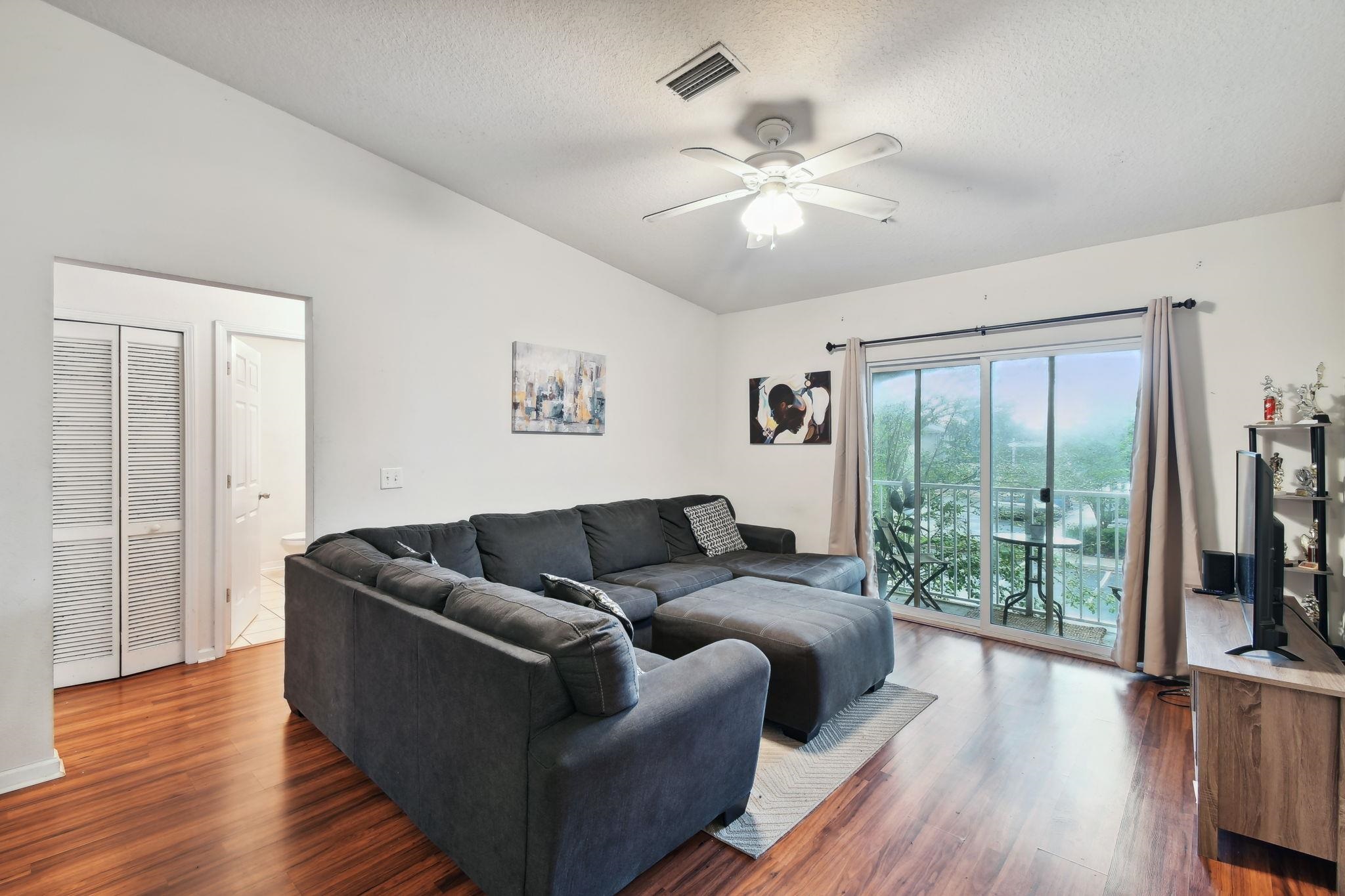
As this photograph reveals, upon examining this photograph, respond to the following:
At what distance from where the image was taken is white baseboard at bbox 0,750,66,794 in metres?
2.13

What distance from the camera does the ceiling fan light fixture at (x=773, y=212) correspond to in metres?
2.45

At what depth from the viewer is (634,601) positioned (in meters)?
3.13

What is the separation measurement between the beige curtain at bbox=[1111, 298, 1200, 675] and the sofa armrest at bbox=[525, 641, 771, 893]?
2590 millimetres

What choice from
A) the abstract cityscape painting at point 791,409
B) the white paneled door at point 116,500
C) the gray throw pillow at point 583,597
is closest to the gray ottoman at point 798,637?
the gray throw pillow at point 583,597

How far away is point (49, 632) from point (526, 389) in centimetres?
241

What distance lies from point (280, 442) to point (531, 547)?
373 centimetres

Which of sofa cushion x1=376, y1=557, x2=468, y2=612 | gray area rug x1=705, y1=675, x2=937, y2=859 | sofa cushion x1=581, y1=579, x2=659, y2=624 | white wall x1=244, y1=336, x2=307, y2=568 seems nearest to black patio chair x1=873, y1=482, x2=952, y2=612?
gray area rug x1=705, y1=675, x2=937, y2=859

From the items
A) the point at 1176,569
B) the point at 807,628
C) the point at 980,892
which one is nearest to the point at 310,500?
the point at 807,628

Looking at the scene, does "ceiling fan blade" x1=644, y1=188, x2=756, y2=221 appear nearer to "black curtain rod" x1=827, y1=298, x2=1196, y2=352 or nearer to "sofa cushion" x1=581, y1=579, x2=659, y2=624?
"sofa cushion" x1=581, y1=579, x2=659, y2=624

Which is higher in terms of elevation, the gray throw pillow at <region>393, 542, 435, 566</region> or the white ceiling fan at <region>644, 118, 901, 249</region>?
the white ceiling fan at <region>644, 118, 901, 249</region>

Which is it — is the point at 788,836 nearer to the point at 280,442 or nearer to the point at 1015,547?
the point at 1015,547

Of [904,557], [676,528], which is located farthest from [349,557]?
[904,557]

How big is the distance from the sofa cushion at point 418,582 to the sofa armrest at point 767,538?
9.42 feet

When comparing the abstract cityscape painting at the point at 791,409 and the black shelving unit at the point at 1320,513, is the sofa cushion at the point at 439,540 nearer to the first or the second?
the abstract cityscape painting at the point at 791,409
